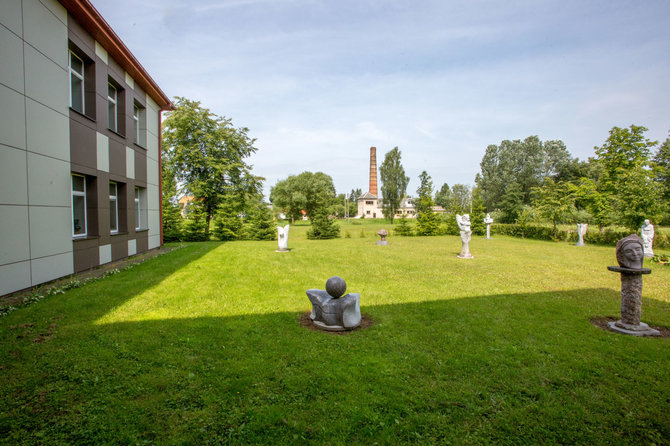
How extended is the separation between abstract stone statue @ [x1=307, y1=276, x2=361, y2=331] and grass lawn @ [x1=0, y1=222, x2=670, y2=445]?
237mm

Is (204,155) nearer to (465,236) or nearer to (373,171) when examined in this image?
(465,236)

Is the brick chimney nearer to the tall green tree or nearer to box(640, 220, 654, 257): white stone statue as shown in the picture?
the tall green tree

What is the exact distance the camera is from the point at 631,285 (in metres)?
5.04

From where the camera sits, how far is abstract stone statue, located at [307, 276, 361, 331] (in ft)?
16.6

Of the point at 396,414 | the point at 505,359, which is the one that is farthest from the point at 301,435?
the point at 505,359

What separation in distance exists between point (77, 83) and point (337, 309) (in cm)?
985

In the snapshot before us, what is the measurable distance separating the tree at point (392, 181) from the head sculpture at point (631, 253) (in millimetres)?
43511

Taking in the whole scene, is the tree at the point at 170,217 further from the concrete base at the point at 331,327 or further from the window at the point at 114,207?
the concrete base at the point at 331,327

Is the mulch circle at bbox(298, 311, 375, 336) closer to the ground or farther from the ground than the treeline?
closer to the ground

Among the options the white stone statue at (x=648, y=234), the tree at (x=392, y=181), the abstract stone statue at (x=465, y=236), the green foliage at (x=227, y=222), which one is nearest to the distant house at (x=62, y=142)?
the green foliage at (x=227, y=222)

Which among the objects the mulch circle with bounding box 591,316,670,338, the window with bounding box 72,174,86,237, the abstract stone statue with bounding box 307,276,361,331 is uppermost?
the window with bounding box 72,174,86,237

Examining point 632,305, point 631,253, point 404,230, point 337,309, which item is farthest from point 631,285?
point 404,230

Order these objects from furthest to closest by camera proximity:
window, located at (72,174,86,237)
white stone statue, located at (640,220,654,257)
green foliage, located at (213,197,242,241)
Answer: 1. green foliage, located at (213,197,242,241)
2. white stone statue, located at (640,220,654,257)
3. window, located at (72,174,86,237)

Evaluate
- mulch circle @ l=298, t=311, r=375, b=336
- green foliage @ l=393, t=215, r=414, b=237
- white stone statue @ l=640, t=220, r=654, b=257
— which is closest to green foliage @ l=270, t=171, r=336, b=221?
green foliage @ l=393, t=215, r=414, b=237
